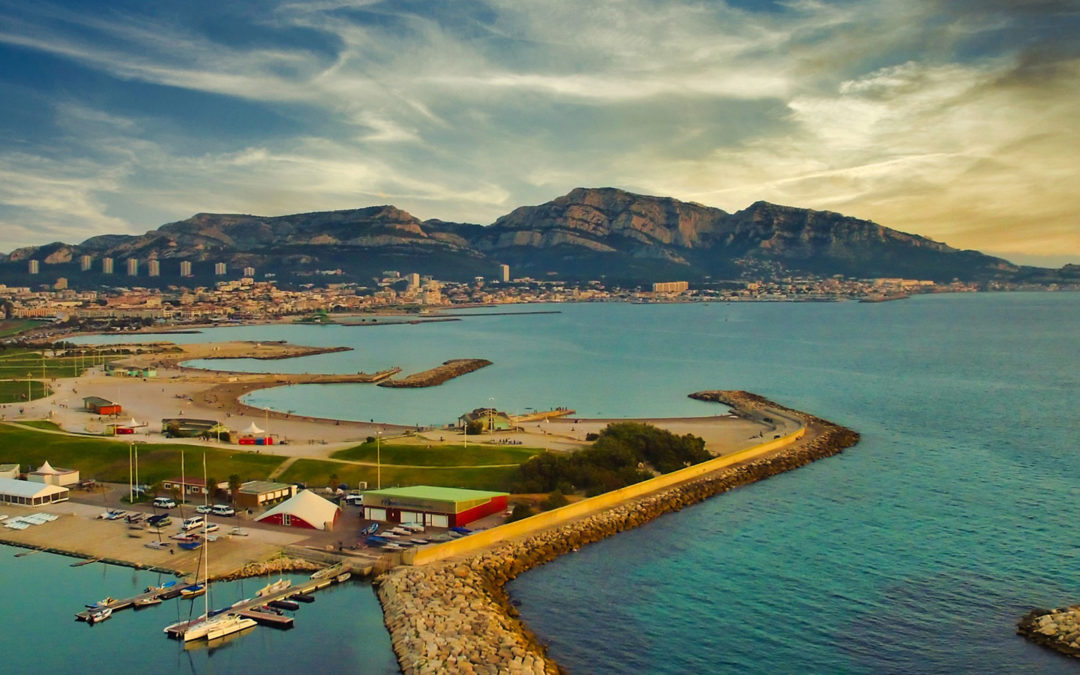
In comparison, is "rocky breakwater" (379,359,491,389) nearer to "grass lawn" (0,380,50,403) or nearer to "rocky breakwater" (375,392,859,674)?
"grass lawn" (0,380,50,403)

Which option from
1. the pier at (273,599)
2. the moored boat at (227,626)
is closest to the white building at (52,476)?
the pier at (273,599)

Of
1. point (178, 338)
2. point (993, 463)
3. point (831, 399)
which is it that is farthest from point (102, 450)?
point (178, 338)

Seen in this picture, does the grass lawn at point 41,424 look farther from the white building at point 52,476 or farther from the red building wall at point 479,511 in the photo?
the red building wall at point 479,511

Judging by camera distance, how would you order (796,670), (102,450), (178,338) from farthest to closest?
(178,338) → (102,450) → (796,670)

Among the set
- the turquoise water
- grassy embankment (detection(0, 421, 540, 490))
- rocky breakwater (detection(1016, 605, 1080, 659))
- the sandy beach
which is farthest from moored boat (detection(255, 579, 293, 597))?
rocky breakwater (detection(1016, 605, 1080, 659))

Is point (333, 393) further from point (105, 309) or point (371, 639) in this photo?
point (105, 309)

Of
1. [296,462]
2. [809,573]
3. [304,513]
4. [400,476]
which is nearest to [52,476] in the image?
[296,462]
